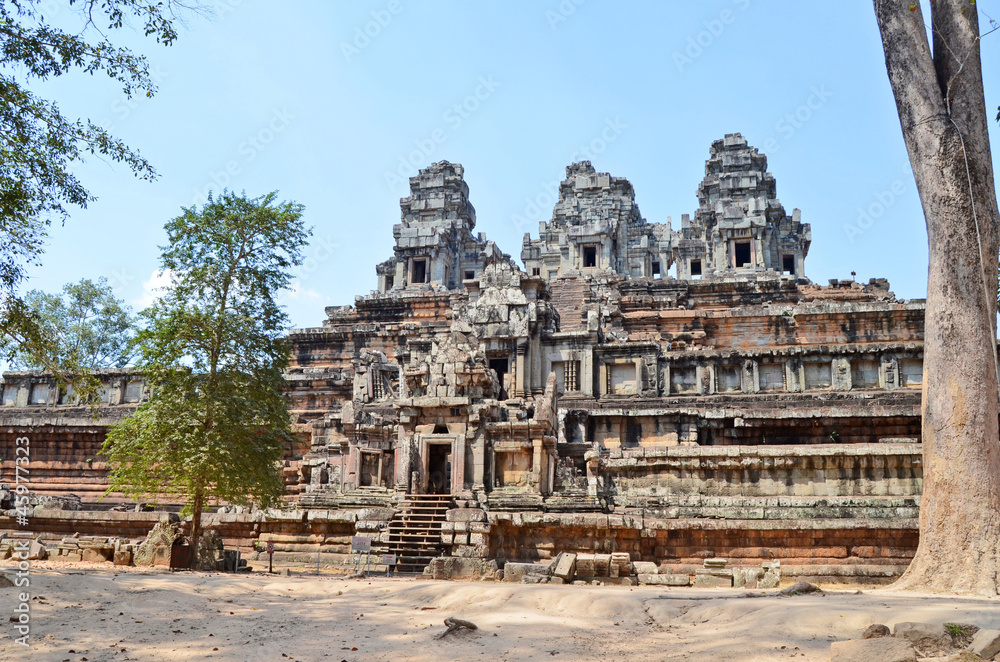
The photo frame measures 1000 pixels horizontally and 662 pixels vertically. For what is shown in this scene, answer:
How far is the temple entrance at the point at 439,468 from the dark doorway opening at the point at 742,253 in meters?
29.2

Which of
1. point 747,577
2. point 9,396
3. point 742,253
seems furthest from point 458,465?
point 742,253

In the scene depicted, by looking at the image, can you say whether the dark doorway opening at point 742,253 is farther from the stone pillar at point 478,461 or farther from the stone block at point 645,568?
the stone block at point 645,568

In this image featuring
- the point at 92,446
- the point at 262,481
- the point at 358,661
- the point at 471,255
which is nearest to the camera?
the point at 358,661

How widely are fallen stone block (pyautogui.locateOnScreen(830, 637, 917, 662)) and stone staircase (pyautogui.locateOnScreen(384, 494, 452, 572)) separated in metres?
9.19

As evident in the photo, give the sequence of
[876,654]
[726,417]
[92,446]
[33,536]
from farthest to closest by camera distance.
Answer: [92,446], [726,417], [33,536], [876,654]

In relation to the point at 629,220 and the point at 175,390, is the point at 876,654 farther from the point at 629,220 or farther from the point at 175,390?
the point at 629,220

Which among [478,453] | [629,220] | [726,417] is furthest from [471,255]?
[478,453]

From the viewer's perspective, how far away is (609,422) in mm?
22234

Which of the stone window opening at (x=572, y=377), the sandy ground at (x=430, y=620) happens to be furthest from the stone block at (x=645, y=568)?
the stone window opening at (x=572, y=377)

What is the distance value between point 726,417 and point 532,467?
7.40 metres

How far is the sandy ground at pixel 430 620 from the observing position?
714 cm

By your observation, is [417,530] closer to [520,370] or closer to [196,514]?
[196,514]

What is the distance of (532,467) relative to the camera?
651 inches

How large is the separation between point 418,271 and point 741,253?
18.5 metres
